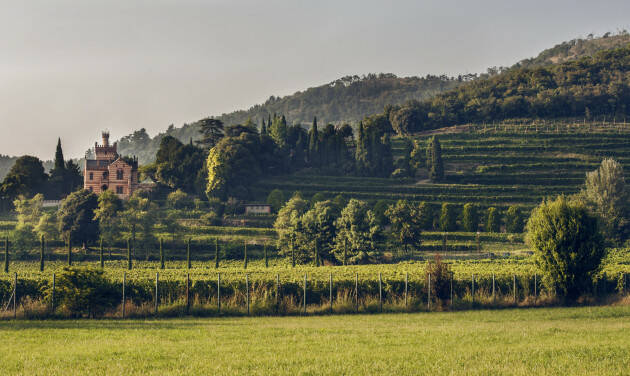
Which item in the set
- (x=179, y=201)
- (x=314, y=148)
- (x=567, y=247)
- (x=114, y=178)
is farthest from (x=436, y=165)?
(x=567, y=247)

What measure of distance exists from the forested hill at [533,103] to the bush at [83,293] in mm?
113710

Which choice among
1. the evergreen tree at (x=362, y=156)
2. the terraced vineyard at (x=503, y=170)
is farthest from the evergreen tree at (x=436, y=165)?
the evergreen tree at (x=362, y=156)

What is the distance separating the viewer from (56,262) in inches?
2665

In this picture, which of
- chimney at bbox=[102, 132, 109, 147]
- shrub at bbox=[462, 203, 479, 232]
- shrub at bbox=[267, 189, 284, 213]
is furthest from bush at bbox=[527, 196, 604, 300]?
chimney at bbox=[102, 132, 109, 147]

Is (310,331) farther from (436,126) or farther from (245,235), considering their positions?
(436,126)

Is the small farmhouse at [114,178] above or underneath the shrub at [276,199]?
above

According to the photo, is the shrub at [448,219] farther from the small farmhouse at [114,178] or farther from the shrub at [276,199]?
the small farmhouse at [114,178]

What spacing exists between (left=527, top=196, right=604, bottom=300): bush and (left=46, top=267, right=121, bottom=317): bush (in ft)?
78.2

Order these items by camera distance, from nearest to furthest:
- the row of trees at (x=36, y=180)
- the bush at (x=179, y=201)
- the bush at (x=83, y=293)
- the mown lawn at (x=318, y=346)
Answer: the mown lawn at (x=318, y=346)
the bush at (x=83, y=293)
the bush at (x=179, y=201)
the row of trees at (x=36, y=180)

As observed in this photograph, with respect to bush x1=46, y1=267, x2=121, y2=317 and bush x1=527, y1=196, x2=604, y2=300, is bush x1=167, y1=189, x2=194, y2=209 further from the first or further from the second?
bush x1=46, y1=267, x2=121, y2=317

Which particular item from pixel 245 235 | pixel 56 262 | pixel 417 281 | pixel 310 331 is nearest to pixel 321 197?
pixel 245 235

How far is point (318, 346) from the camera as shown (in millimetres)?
18781

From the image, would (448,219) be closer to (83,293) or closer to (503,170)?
(503,170)

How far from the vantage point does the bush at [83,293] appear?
1096 inches
